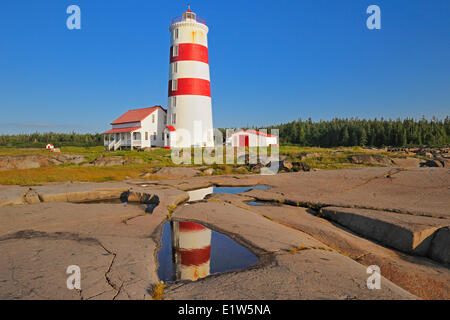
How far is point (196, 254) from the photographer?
6250 mm

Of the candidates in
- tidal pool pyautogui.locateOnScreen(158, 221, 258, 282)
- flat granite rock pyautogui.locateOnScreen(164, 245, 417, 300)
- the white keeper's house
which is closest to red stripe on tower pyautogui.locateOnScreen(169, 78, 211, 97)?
the white keeper's house

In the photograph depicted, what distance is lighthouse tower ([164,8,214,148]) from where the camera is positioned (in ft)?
107

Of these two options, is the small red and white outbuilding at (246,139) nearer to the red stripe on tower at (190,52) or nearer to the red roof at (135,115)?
the red roof at (135,115)

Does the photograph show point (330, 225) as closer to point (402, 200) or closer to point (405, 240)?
point (405, 240)

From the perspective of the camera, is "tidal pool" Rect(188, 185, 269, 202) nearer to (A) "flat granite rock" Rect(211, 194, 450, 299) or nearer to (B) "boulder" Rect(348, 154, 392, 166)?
(A) "flat granite rock" Rect(211, 194, 450, 299)

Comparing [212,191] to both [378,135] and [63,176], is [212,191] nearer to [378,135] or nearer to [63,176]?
[63,176]

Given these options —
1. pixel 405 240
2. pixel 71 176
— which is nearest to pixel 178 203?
pixel 405 240

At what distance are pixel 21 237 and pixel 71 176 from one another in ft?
37.8

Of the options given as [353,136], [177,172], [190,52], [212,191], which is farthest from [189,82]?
[353,136]

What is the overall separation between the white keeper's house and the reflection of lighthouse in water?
1204 inches

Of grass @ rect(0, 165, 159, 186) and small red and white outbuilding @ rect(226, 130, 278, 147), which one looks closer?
grass @ rect(0, 165, 159, 186)

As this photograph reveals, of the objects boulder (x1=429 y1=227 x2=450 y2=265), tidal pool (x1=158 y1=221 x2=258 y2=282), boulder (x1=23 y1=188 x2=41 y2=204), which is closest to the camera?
tidal pool (x1=158 y1=221 x2=258 y2=282)

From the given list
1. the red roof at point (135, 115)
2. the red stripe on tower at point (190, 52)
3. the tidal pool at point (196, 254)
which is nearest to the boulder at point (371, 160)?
the red stripe on tower at point (190, 52)

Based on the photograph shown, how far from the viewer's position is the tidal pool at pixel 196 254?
5297 millimetres
